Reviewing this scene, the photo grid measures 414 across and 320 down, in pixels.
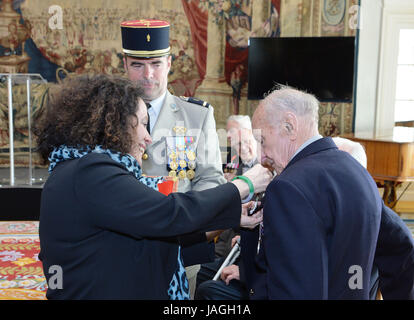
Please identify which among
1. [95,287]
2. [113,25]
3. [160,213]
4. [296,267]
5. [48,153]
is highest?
[113,25]

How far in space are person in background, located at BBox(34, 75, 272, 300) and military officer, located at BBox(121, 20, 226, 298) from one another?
1.01 metres

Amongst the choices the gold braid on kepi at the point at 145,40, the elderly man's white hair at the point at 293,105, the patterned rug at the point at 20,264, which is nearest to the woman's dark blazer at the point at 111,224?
the elderly man's white hair at the point at 293,105

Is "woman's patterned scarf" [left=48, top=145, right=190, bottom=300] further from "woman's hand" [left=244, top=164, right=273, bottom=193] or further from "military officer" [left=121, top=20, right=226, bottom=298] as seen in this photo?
"military officer" [left=121, top=20, right=226, bottom=298]

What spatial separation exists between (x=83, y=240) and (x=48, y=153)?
1.20 ft

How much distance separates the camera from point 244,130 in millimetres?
5172

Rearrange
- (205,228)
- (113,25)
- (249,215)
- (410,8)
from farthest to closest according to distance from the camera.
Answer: (113,25)
(410,8)
(249,215)
(205,228)

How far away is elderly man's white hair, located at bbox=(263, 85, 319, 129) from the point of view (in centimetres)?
194

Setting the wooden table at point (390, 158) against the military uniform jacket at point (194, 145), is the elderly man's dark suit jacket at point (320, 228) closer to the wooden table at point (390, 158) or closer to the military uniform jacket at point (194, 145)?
the military uniform jacket at point (194, 145)

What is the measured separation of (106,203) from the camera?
5.22ft

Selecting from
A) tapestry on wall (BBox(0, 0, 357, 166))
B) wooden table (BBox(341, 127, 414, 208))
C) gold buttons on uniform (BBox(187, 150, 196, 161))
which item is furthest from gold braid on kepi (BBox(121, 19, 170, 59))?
tapestry on wall (BBox(0, 0, 357, 166))

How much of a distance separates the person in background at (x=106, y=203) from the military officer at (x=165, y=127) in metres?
1.01

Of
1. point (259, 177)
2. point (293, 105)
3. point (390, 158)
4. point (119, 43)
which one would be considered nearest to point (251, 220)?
point (259, 177)

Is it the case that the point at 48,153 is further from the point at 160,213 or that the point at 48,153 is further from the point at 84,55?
the point at 84,55

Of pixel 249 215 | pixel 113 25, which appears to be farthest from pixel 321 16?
pixel 249 215
